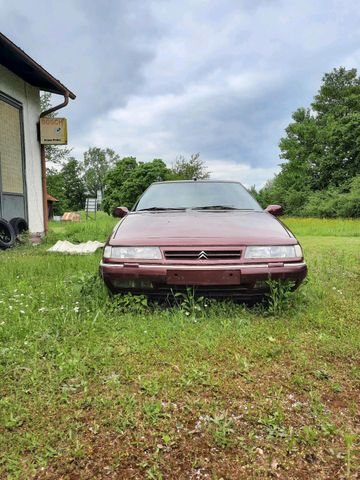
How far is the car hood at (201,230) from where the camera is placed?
284 cm

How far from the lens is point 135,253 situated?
2848 millimetres

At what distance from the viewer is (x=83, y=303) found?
318 cm

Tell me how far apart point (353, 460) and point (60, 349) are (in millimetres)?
1738

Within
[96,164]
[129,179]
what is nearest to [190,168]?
[129,179]

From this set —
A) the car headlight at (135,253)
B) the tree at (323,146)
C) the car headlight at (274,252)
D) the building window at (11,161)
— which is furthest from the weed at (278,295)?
the tree at (323,146)

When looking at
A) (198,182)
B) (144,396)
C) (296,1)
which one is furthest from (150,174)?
(144,396)

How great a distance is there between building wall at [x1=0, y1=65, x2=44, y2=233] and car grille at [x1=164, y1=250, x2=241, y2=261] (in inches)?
283

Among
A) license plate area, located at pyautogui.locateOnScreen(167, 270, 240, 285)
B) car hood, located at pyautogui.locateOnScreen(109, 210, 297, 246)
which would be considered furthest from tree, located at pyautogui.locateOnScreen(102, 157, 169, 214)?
license plate area, located at pyautogui.locateOnScreen(167, 270, 240, 285)

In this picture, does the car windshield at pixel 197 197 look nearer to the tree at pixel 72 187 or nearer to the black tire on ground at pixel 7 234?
the black tire on ground at pixel 7 234

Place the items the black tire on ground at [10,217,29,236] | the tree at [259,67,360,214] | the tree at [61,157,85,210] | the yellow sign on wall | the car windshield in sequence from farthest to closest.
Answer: the tree at [61,157,85,210], the tree at [259,67,360,214], the yellow sign on wall, the black tire on ground at [10,217,29,236], the car windshield

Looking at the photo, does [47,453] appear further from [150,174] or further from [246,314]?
[150,174]

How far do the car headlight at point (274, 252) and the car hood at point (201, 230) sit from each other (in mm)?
40

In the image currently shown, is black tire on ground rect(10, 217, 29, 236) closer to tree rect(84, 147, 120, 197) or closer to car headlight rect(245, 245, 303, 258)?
car headlight rect(245, 245, 303, 258)

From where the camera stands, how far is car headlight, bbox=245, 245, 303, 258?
9.14ft
